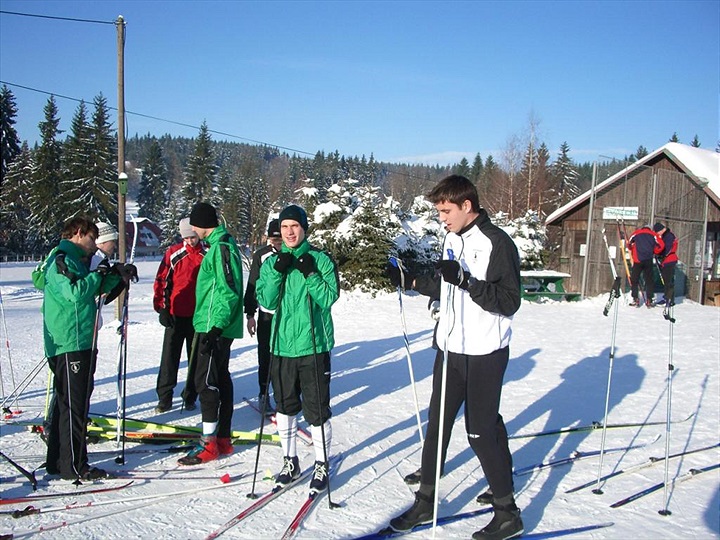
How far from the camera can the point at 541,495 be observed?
4.02 meters

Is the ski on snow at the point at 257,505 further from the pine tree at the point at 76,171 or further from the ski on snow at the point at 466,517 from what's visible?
the pine tree at the point at 76,171

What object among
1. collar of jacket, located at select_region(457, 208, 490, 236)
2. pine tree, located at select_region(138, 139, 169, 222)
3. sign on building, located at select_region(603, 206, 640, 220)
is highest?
pine tree, located at select_region(138, 139, 169, 222)

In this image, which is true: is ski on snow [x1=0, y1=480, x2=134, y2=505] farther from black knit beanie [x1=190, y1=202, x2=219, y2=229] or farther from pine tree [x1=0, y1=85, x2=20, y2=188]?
pine tree [x1=0, y1=85, x2=20, y2=188]

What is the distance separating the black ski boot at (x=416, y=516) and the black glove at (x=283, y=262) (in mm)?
1683

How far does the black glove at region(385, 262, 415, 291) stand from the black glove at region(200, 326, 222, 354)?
154 centimetres

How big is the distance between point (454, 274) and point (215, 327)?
6.87 feet

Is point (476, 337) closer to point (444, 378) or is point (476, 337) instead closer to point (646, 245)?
point (444, 378)

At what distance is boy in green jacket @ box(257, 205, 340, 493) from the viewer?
3.91 meters

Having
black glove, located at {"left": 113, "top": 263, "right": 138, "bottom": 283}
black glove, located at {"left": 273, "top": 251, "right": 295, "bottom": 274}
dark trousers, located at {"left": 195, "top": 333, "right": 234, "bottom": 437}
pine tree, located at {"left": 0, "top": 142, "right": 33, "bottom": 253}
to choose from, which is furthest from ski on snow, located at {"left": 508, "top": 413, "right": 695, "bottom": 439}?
pine tree, located at {"left": 0, "top": 142, "right": 33, "bottom": 253}

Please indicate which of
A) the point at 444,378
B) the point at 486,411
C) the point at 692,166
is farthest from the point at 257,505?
the point at 692,166

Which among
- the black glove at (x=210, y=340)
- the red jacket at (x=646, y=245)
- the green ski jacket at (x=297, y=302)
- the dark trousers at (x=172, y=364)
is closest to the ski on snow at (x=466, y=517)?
the green ski jacket at (x=297, y=302)

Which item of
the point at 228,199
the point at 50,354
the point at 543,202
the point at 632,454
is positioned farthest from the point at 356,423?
the point at 228,199

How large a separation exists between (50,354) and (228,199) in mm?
61495

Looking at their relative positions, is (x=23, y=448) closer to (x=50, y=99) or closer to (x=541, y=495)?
(x=541, y=495)
